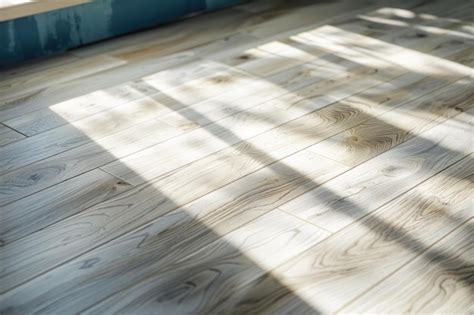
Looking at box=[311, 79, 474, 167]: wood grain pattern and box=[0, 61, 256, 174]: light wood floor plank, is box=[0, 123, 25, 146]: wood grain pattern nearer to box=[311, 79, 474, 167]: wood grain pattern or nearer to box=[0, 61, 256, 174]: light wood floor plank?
box=[0, 61, 256, 174]: light wood floor plank

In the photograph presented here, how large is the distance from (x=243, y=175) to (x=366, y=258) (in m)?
0.46

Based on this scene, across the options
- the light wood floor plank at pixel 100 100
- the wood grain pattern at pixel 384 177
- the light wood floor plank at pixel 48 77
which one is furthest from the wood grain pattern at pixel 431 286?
the light wood floor plank at pixel 48 77

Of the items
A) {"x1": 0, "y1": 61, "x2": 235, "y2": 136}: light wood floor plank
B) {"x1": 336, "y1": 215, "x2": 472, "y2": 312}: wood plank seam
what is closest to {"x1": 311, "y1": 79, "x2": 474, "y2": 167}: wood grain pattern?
{"x1": 336, "y1": 215, "x2": 472, "y2": 312}: wood plank seam

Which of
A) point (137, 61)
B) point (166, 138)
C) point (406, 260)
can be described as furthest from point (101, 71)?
point (406, 260)

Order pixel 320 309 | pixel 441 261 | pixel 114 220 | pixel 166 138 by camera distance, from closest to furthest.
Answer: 1. pixel 320 309
2. pixel 441 261
3. pixel 114 220
4. pixel 166 138

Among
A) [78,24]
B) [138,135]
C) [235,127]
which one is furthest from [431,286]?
[78,24]

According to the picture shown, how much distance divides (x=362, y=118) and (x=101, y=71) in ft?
3.31

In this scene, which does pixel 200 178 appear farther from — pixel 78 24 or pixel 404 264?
pixel 78 24

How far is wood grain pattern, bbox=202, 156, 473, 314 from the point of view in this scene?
52.6 inches

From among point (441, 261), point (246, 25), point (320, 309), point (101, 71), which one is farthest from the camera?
point (246, 25)

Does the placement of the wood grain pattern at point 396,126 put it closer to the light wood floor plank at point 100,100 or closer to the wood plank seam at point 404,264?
the wood plank seam at point 404,264

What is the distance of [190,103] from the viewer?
2273mm

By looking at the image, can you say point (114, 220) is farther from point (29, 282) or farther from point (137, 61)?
point (137, 61)

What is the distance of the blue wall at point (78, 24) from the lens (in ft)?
8.79
